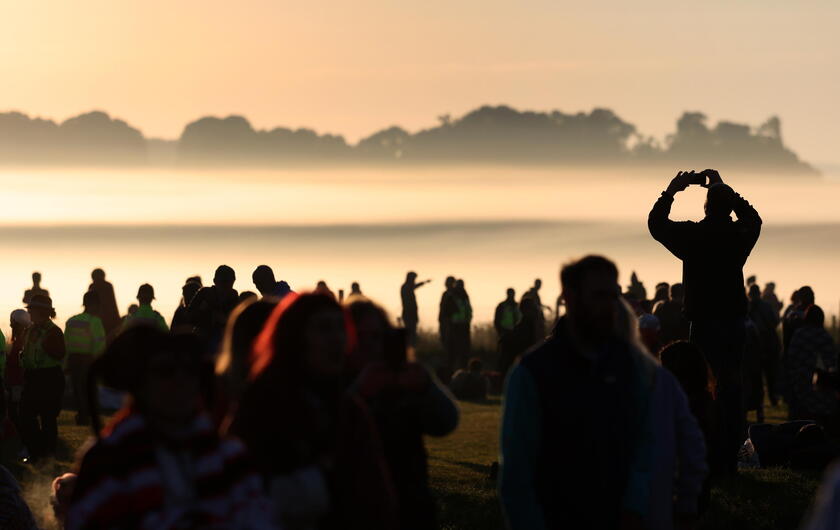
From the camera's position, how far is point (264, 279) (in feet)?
44.5

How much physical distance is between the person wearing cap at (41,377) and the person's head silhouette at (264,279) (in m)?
4.81

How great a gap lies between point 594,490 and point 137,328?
7.38 feet

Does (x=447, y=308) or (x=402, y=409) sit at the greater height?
(x=447, y=308)

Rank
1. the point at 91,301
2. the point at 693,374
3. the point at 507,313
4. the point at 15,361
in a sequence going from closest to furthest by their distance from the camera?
the point at 693,374 → the point at 15,361 → the point at 91,301 → the point at 507,313

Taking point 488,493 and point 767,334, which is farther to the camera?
point 767,334

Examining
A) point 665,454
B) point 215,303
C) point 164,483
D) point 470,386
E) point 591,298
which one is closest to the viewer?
point 164,483

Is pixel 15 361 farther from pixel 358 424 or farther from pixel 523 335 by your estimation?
pixel 358 424

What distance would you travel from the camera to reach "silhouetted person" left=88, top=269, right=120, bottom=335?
23.9 m

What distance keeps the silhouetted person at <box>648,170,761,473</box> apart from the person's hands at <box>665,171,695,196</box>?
0.03 meters

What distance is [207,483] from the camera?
5.27 metres

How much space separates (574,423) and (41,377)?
1232cm

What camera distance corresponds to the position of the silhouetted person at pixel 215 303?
1298cm

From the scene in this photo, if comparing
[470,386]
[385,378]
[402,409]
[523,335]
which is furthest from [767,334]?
[385,378]

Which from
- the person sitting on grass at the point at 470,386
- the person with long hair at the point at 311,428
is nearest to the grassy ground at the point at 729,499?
the person with long hair at the point at 311,428
